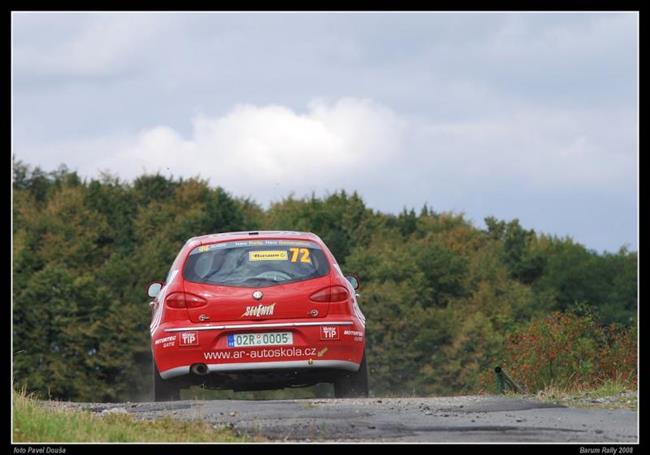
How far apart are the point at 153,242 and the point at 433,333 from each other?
17853mm

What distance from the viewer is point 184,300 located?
1307 cm

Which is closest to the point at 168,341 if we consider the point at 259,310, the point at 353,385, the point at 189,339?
the point at 189,339

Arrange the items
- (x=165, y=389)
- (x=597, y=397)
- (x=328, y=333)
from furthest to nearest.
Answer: (x=165, y=389), (x=328, y=333), (x=597, y=397)

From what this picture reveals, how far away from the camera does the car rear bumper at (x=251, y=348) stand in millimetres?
12883

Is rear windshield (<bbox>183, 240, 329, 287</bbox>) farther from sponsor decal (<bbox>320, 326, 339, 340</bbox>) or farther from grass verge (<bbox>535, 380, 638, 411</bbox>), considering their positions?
grass verge (<bbox>535, 380, 638, 411</bbox>)

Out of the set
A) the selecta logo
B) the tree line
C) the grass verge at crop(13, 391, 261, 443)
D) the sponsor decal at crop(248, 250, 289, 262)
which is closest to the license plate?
the selecta logo

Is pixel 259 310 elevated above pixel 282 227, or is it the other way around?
pixel 282 227

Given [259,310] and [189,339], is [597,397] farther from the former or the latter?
[189,339]

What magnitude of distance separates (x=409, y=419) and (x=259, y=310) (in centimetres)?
326

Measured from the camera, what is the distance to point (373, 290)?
271ft

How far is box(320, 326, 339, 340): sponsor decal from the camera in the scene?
12992mm

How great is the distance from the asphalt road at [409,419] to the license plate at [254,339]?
1.19m

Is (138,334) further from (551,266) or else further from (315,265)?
(315,265)

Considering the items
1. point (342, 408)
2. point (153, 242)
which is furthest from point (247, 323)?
point (153, 242)
